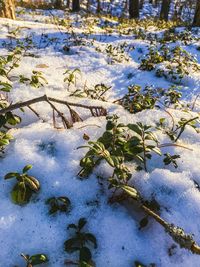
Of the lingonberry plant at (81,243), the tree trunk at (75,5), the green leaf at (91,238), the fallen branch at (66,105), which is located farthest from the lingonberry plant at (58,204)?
the tree trunk at (75,5)

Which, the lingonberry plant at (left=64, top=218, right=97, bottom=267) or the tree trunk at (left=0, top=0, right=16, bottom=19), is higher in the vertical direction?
the lingonberry plant at (left=64, top=218, right=97, bottom=267)

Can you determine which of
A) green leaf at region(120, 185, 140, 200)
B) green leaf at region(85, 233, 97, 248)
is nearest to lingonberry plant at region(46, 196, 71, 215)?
green leaf at region(85, 233, 97, 248)

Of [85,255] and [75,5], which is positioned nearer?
[85,255]

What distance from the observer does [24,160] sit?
7.73 feet

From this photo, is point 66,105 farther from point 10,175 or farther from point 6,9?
point 6,9

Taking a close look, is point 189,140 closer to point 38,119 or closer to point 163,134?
point 163,134

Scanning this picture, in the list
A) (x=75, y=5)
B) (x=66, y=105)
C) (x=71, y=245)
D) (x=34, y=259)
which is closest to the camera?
(x=34, y=259)

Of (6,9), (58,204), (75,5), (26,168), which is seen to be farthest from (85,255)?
(75,5)

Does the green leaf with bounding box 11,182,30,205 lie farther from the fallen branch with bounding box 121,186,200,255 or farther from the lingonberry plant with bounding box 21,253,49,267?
the fallen branch with bounding box 121,186,200,255

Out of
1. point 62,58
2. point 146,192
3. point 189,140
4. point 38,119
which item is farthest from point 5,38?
point 146,192

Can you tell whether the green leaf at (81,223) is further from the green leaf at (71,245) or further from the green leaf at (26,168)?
the green leaf at (26,168)

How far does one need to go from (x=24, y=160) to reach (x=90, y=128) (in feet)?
2.10

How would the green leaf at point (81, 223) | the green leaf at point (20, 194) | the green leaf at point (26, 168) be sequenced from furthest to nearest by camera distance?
the green leaf at point (26, 168), the green leaf at point (20, 194), the green leaf at point (81, 223)

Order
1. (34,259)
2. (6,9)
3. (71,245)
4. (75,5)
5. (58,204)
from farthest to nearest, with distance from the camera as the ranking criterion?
(75,5) → (6,9) → (58,204) → (71,245) → (34,259)
